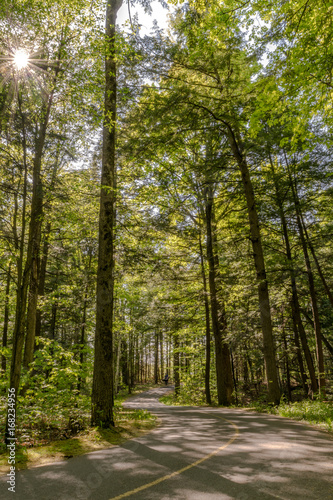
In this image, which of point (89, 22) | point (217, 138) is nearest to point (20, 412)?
point (89, 22)

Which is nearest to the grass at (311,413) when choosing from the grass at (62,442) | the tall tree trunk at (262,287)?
the tall tree trunk at (262,287)

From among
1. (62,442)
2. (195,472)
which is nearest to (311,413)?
(195,472)

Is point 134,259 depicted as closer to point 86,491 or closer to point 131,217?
point 131,217

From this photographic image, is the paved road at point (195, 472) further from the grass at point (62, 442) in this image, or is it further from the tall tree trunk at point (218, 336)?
the tall tree trunk at point (218, 336)

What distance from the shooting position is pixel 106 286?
27.3ft

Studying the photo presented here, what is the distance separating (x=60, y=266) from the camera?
60.7ft

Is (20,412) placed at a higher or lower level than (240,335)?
lower

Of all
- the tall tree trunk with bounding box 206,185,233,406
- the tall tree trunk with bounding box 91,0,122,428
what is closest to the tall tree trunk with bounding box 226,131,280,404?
the tall tree trunk with bounding box 206,185,233,406

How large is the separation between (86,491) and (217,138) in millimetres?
12676

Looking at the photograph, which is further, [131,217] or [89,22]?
[131,217]

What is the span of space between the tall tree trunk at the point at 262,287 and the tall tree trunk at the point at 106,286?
535 centimetres

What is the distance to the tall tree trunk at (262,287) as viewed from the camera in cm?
1150

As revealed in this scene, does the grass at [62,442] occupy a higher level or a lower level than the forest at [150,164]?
lower

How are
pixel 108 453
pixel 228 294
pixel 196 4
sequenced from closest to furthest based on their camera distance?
pixel 108 453 < pixel 196 4 < pixel 228 294
